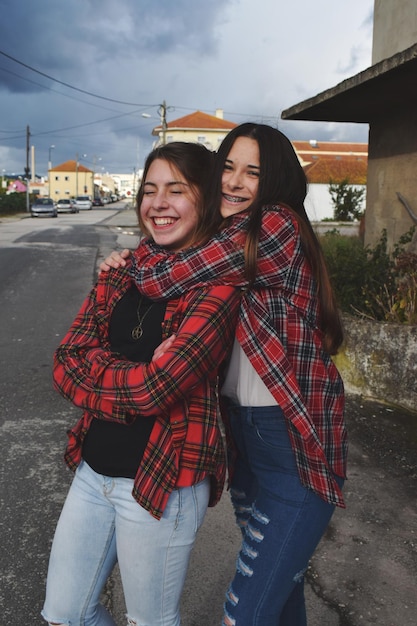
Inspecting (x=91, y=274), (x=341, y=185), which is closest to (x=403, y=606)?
(x=91, y=274)

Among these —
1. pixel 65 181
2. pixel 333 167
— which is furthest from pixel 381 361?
pixel 65 181

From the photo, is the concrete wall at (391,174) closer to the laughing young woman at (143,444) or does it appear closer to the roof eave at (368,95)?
the roof eave at (368,95)

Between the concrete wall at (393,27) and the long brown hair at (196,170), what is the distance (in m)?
7.02

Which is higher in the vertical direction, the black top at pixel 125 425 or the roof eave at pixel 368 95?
the roof eave at pixel 368 95

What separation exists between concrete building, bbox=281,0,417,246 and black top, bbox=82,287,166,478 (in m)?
5.16

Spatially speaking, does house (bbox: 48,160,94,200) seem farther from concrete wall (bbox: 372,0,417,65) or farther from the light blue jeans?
the light blue jeans

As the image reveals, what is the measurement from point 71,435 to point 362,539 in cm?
195

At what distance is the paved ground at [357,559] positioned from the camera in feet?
8.52

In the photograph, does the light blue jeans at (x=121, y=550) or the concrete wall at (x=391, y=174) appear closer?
the light blue jeans at (x=121, y=550)

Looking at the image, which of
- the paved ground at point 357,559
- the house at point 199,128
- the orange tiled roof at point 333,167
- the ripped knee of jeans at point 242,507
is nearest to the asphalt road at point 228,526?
the paved ground at point 357,559

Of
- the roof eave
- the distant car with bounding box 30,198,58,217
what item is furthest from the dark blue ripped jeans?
the distant car with bounding box 30,198,58,217

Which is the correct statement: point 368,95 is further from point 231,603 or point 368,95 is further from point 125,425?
point 231,603

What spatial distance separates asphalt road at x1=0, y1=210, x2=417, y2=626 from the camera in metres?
2.63

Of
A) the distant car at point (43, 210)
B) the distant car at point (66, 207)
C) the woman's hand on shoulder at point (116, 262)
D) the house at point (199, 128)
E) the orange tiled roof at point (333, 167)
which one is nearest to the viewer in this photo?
the woman's hand on shoulder at point (116, 262)
